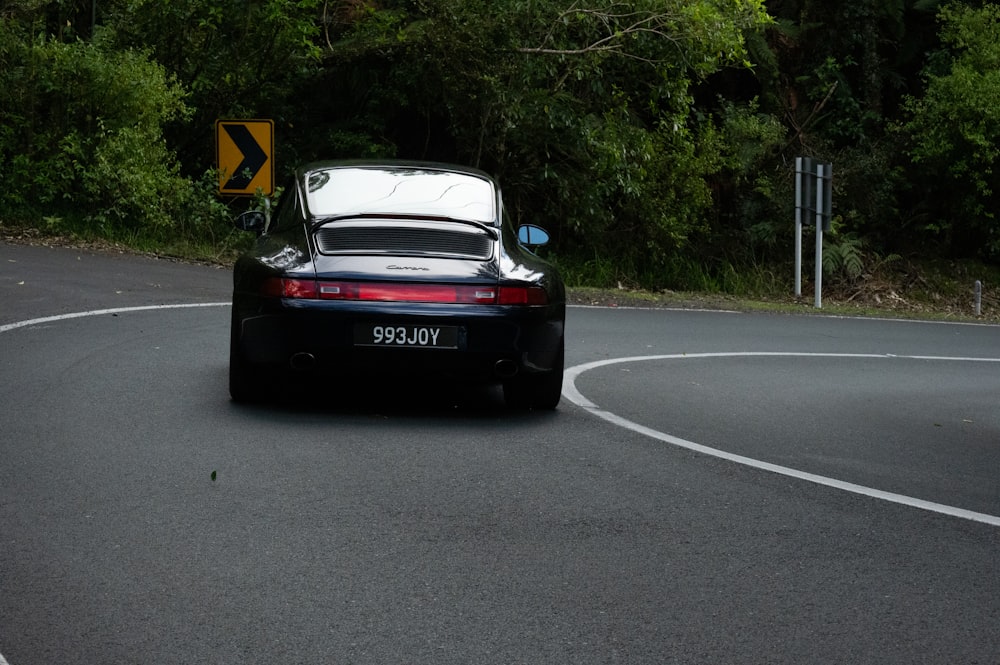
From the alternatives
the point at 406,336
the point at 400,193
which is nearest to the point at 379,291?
the point at 406,336

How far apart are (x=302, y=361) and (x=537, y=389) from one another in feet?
4.88

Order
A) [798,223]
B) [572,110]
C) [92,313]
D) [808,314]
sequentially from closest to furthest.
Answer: [92,313]
[808,314]
[572,110]
[798,223]

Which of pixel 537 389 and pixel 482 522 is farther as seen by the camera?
pixel 537 389

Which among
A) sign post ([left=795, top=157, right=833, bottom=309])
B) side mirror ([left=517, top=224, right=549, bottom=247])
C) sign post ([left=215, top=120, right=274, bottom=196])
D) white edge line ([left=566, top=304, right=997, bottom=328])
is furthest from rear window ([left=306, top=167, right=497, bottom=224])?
sign post ([left=795, top=157, right=833, bottom=309])

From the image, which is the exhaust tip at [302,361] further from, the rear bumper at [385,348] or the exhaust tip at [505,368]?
the exhaust tip at [505,368]

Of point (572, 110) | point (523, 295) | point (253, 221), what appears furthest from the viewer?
point (572, 110)

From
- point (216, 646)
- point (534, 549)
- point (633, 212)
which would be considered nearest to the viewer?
point (216, 646)

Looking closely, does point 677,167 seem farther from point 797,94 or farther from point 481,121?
point 797,94

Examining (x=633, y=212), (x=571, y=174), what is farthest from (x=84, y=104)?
(x=633, y=212)

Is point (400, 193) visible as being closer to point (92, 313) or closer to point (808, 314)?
point (92, 313)

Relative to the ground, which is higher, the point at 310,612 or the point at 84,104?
the point at 84,104

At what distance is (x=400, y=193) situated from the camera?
8.78m

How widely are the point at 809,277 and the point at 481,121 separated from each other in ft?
25.8

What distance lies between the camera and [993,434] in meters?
9.11
